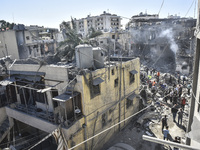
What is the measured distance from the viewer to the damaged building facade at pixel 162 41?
116 ft

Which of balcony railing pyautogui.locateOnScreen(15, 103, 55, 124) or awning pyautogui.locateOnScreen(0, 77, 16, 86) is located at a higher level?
awning pyautogui.locateOnScreen(0, 77, 16, 86)

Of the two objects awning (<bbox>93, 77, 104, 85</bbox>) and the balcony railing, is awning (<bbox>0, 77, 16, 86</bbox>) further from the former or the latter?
awning (<bbox>93, 77, 104, 85</bbox>)

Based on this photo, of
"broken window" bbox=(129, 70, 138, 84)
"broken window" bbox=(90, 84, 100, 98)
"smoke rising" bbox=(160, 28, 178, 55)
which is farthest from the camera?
"smoke rising" bbox=(160, 28, 178, 55)

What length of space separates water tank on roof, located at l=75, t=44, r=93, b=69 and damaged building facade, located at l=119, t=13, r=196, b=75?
83.6ft

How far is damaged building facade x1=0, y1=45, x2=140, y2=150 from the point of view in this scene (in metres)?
9.10

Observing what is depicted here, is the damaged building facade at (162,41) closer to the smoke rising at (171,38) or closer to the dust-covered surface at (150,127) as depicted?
the smoke rising at (171,38)

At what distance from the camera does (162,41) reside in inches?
1526

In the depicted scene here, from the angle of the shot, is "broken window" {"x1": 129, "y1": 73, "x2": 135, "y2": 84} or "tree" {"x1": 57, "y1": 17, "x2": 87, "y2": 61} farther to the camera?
"tree" {"x1": 57, "y1": 17, "x2": 87, "y2": 61}

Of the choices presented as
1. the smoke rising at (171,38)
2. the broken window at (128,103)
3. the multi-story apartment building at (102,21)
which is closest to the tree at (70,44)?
the broken window at (128,103)

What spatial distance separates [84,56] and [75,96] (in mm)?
2678

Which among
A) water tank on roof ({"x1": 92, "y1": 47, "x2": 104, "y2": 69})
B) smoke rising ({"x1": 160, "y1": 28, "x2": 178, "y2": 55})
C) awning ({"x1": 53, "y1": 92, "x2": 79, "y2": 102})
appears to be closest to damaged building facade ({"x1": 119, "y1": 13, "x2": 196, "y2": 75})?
smoke rising ({"x1": 160, "y1": 28, "x2": 178, "y2": 55})

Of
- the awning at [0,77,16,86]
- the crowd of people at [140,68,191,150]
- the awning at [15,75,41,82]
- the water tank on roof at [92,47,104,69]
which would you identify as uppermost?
the water tank on roof at [92,47,104,69]

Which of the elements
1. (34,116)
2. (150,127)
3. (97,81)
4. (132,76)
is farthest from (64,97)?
(150,127)

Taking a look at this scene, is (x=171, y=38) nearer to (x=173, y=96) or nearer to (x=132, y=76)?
(x=173, y=96)
